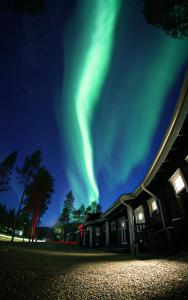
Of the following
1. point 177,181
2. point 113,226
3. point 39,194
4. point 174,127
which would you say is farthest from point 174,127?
point 39,194

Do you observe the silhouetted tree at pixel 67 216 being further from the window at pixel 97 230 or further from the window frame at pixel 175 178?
the window frame at pixel 175 178

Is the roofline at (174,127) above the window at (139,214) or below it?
above

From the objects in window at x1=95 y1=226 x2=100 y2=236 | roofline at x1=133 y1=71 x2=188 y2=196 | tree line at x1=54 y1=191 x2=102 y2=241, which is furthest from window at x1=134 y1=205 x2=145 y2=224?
tree line at x1=54 y1=191 x2=102 y2=241

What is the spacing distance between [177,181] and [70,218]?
55899 millimetres

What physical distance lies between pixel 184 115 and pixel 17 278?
18.9ft

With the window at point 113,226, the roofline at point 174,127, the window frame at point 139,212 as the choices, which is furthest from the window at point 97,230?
the roofline at point 174,127

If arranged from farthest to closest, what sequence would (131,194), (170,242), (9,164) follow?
(9,164) < (131,194) < (170,242)

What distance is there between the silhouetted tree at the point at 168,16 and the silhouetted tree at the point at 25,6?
204 inches

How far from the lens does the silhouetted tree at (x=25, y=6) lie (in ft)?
24.2

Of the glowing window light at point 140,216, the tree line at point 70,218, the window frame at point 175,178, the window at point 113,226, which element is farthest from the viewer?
the tree line at point 70,218

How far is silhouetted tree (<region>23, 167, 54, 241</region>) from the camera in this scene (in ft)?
105

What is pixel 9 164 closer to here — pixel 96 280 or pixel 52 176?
pixel 52 176

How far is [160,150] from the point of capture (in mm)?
6719

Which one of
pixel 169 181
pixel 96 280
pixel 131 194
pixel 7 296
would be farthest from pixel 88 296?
pixel 131 194
